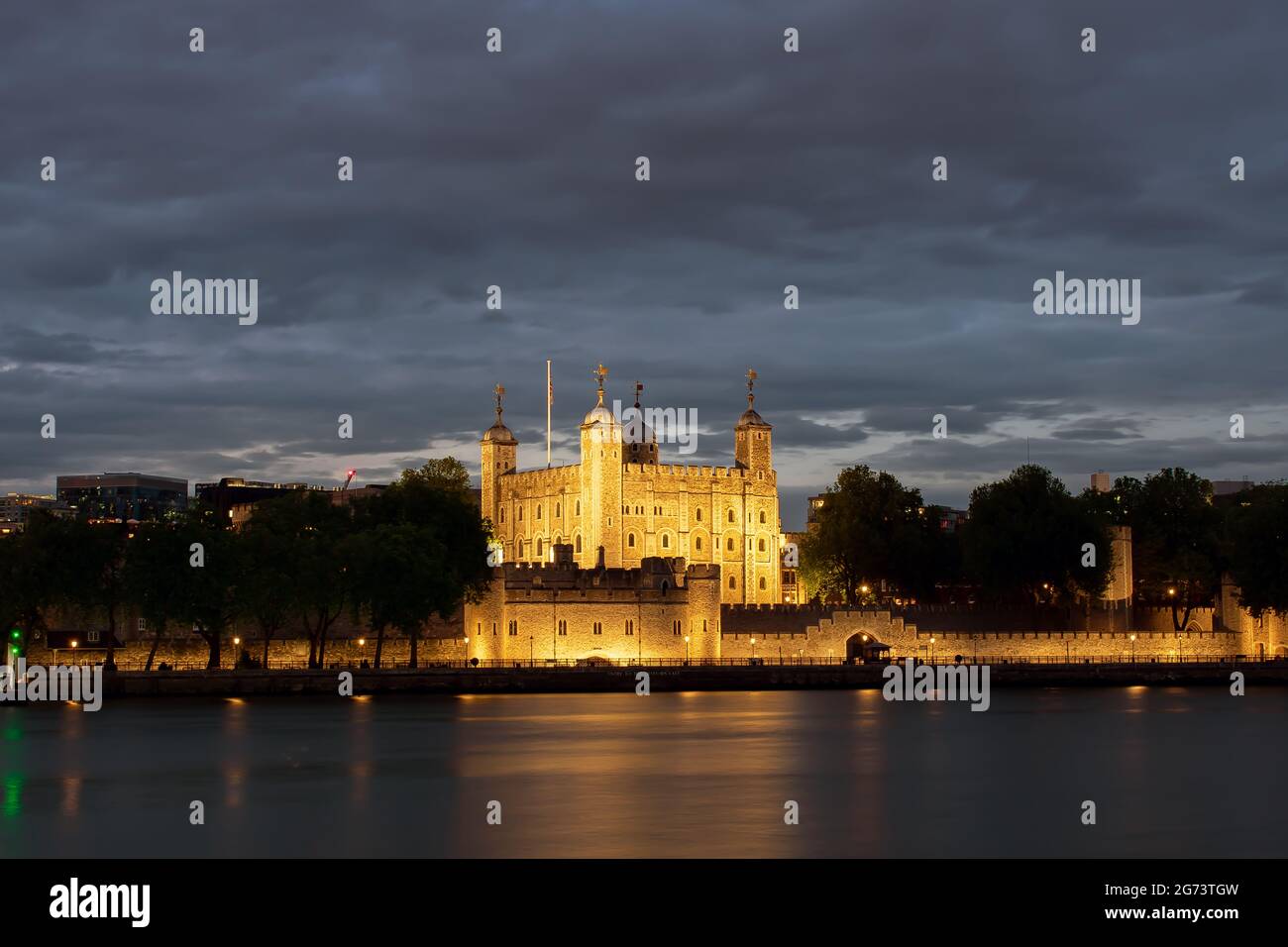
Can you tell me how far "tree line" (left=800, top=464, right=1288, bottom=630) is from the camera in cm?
8994

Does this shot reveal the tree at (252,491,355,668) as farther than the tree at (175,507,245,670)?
Yes

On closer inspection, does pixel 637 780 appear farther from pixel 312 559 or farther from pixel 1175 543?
pixel 1175 543

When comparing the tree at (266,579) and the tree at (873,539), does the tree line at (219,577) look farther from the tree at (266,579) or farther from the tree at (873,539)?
the tree at (873,539)

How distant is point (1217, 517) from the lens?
102250mm

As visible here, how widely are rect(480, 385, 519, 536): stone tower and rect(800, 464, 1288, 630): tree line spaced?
57.9ft

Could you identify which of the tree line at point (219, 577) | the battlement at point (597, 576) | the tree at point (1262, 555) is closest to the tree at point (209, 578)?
the tree line at point (219, 577)

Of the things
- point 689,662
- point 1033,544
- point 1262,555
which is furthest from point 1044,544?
point 689,662

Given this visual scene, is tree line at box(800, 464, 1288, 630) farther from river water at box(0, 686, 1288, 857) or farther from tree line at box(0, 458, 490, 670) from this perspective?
tree line at box(0, 458, 490, 670)

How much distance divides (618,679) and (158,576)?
1949 cm

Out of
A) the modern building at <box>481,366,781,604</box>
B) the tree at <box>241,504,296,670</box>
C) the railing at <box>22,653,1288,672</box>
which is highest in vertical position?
the modern building at <box>481,366,781,604</box>

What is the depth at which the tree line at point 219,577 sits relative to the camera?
238ft

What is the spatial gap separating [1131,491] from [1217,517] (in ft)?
17.1

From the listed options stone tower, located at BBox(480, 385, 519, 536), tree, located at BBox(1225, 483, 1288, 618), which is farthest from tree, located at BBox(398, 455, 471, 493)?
tree, located at BBox(1225, 483, 1288, 618)
